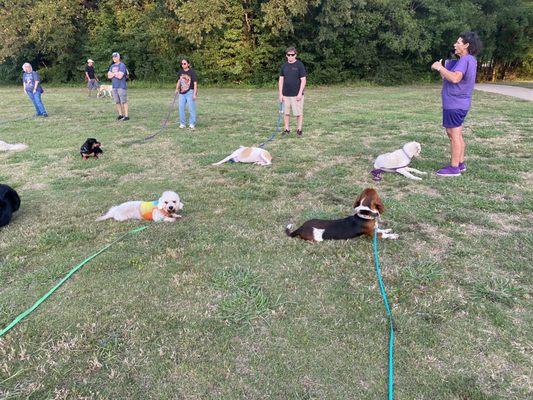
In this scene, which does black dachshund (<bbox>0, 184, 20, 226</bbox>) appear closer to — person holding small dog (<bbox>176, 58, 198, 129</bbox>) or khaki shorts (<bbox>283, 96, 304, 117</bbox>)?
person holding small dog (<bbox>176, 58, 198, 129</bbox>)

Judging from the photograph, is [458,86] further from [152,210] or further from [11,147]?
[11,147]

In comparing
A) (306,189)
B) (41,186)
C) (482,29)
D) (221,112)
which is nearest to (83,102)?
(221,112)

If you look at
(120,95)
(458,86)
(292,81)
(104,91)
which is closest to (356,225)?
(458,86)

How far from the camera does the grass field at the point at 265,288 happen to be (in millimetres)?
2008

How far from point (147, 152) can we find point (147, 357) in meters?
5.12

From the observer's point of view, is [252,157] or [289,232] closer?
[289,232]

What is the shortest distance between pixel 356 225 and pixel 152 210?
206 centimetres

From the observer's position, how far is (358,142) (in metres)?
7.12

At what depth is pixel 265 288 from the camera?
2.74 metres

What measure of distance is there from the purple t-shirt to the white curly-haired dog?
353cm

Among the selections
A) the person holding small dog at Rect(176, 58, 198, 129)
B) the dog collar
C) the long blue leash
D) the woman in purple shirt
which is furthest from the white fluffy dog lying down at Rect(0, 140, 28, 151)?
the woman in purple shirt

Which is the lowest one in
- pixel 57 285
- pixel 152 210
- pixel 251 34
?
pixel 57 285

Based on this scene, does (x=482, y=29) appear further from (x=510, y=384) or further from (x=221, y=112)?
(x=510, y=384)

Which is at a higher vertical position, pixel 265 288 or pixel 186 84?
pixel 186 84
